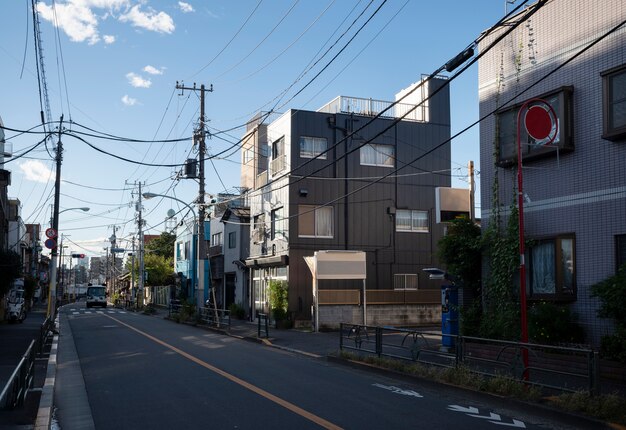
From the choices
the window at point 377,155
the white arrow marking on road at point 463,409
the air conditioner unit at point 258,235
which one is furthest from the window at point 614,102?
the air conditioner unit at point 258,235

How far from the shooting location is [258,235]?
3366 centimetres

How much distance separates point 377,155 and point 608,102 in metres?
19.0

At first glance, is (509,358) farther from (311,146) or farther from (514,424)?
(311,146)

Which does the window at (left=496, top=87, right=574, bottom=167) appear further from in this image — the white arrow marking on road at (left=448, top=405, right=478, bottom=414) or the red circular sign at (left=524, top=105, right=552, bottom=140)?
the white arrow marking on road at (left=448, top=405, right=478, bottom=414)

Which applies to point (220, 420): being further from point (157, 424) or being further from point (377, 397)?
point (377, 397)

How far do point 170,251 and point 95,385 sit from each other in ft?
231

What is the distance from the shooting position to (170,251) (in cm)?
8094

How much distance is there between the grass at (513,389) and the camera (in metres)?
8.62

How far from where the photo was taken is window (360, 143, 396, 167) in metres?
31.2

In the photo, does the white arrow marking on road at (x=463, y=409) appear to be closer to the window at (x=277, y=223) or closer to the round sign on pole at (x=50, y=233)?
the window at (x=277, y=223)

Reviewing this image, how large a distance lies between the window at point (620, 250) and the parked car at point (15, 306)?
31.4 metres

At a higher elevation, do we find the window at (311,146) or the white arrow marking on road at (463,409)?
the window at (311,146)

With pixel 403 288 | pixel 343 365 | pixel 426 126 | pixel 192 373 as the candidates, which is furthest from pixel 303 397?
pixel 426 126

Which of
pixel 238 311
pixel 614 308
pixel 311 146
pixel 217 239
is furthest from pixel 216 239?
pixel 614 308
